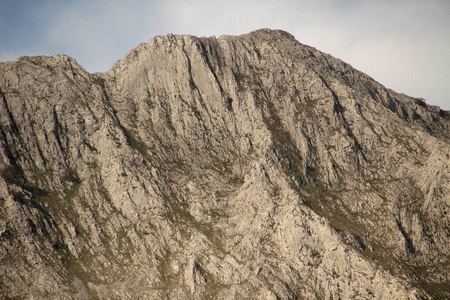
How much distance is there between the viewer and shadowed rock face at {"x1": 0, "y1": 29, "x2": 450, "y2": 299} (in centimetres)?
10869

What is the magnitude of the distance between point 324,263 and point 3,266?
75834 mm

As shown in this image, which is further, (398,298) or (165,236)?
(165,236)

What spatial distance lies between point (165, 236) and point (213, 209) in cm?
1523

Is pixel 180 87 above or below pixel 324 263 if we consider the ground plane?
above

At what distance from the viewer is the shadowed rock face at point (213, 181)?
108688mm

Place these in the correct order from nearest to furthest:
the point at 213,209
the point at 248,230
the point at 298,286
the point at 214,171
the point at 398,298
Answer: the point at 398,298 < the point at 298,286 < the point at 248,230 < the point at 213,209 < the point at 214,171

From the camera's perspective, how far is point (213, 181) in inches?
5143

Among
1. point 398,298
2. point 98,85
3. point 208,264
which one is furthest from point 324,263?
point 98,85

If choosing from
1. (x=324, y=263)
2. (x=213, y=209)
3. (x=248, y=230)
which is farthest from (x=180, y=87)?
(x=324, y=263)

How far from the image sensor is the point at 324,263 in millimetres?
109375

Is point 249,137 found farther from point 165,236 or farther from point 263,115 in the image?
point 165,236

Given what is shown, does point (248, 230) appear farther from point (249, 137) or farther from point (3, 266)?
point (3, 266)

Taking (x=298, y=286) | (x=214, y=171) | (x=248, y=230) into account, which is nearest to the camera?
(x=298, y=286)

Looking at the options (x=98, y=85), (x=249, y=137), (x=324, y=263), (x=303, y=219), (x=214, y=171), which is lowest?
(x=324, y=263)
